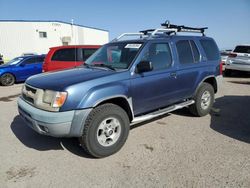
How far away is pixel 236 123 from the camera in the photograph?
17.5 feet

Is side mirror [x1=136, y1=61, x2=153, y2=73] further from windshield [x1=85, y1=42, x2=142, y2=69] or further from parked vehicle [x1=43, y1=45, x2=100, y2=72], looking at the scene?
parked vehicle [x1=43, y1=45, x2=100, y2=72]

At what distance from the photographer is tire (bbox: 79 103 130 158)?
3.62 meters

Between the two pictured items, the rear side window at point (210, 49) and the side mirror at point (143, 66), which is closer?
the side mirror at point (143, 66)

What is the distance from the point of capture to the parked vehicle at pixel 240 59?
1174 centimetres

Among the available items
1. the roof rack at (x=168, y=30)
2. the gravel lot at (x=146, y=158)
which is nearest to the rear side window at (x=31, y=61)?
the gravel lot at (x=146, y=158)

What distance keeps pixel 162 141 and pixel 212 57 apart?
2.70 metres

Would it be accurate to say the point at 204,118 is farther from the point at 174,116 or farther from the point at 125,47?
the point at 125,47

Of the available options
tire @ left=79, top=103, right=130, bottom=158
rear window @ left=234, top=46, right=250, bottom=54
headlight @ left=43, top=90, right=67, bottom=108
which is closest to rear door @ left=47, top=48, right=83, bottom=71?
tire @ left=79, top=103, right=130, bottom=158

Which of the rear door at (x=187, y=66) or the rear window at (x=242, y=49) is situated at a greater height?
the rear window at (x=242, y=49)

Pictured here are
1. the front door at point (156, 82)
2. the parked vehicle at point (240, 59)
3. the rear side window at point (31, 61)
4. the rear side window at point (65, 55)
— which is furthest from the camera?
the rear side window at point (31, 61)

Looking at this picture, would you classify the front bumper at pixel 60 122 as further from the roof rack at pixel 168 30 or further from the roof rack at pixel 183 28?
the roof rack at pixel 183 28

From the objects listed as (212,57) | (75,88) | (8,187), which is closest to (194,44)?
(212,57)

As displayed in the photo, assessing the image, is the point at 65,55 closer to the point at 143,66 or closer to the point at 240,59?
the point at 143,66

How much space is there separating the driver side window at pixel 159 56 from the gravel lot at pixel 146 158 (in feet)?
4.48
